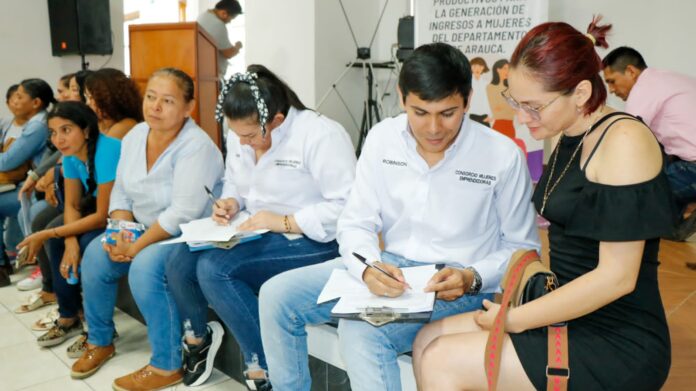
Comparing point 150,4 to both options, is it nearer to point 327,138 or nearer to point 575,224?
point 327,138

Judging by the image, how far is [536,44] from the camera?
119 centimetres

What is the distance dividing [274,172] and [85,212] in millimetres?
1101

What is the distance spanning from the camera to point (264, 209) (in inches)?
82.8

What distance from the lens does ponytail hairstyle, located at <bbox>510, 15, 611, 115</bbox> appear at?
117 centimetres

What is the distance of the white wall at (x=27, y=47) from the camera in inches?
210

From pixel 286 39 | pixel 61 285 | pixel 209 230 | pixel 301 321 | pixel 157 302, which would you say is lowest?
pixel 61 285

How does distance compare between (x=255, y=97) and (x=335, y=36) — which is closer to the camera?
(x=255, y=97)

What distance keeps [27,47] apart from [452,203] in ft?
17.1

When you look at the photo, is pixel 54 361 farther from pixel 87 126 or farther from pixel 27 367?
pixel 87 126

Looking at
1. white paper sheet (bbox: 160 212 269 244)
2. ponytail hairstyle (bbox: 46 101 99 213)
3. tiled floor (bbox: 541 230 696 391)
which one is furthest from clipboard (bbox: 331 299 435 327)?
ponytail hairstyle (bbox: 46 101 99 213)

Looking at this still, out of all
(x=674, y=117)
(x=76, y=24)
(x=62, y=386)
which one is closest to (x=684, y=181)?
(x=674, y=117)

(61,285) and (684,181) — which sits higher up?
(684,181)

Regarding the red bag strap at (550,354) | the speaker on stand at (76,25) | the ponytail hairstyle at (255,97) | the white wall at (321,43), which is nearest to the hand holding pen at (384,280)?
the red bag strap at (550,354)

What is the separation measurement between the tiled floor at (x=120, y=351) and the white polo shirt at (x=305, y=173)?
2.34 feet
